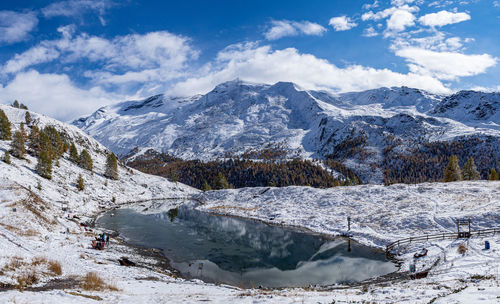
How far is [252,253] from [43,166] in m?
75.2

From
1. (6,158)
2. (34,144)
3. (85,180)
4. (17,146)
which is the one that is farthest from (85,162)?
(6,158)

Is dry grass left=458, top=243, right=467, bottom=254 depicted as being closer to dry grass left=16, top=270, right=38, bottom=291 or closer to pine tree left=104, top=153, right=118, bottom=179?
dry grass left=16, top=270, right=38, bottom=291

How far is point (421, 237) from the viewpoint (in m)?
49.1

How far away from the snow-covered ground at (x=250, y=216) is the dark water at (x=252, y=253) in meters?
5.20

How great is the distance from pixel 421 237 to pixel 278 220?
38972mm

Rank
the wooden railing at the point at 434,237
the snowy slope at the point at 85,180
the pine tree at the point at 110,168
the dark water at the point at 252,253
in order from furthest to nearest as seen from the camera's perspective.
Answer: the pine tree at the point at 110,168 < the snowy slope at the point at 85,180 < the wooden railing at the point at 434,237 < the dark water at the point at 252,253

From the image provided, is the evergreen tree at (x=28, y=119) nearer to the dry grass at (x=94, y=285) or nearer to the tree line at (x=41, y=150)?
the tree line at (x=41, y=150)

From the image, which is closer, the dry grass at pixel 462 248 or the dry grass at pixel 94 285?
the dry grass at pixel 94 285

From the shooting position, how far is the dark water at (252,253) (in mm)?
39875

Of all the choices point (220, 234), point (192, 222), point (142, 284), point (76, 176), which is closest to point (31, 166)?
point (76, 176)

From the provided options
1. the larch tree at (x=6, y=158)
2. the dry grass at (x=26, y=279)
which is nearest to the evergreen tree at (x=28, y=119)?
the larch tree at (x=6, y=158)

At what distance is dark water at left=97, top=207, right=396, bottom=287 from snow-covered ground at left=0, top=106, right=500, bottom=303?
5196 mm

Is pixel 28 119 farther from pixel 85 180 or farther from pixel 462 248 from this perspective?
pixel 462 248

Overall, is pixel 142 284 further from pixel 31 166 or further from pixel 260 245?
pixel 31 166
